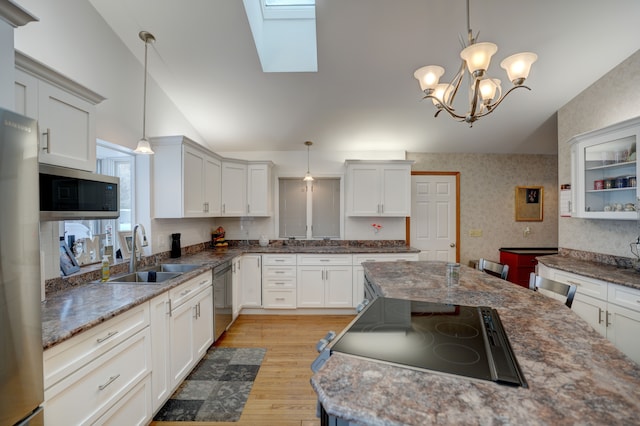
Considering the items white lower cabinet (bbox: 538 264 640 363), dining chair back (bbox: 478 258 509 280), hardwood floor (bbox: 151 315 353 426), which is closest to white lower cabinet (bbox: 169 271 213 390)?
hardwood floor (bbox: 151 315 353 426)

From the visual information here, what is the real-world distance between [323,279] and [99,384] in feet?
8.94

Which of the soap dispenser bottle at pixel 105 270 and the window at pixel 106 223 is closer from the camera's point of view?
the soap dispenser bottle at pixel 105 270

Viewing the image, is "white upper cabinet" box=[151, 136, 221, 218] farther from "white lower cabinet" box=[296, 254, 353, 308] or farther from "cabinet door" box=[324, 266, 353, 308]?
"cabinet door" box=[324, 266, 353, 308]

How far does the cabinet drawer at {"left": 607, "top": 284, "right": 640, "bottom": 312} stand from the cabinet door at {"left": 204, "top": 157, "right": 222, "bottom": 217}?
4.04m

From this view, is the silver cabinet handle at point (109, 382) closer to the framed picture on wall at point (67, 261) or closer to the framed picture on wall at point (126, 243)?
the framed picture on wall at point (67, 261)

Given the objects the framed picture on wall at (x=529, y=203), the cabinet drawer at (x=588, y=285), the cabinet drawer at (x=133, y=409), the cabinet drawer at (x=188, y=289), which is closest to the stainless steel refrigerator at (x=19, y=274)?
the cabinet drawer at (x=133, y=409)

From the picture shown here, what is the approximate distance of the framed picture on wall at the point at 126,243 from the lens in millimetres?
2555

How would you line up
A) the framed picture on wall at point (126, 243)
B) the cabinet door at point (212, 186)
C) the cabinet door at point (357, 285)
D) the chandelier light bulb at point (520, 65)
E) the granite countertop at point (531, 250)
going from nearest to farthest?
the chandelier light bulb at point (520, 65) < the framed picture on wall at point (126, 243) < the cabinet door at point (212, 186) < the cabinet door at point (357, 285) < the granite countertop at point (531, 250)

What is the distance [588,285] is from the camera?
2459mm

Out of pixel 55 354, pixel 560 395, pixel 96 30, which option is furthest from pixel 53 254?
pixel 560 395

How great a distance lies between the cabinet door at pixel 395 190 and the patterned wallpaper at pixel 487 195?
1.85 feet

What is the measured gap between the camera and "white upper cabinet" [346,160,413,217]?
13.4 ft

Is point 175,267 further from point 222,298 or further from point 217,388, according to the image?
point 217,388

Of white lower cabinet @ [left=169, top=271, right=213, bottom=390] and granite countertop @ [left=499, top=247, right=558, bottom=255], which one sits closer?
white lower cabinet @ [left=169, top=271, right=213, bottom=390]
